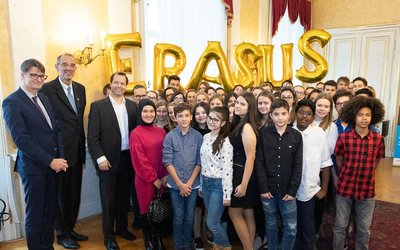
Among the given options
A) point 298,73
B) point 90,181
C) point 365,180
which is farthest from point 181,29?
point 365,180

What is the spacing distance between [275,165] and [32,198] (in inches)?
67.7

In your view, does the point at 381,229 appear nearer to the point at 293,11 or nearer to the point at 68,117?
the point at 68,117

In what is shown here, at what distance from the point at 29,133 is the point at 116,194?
943mm

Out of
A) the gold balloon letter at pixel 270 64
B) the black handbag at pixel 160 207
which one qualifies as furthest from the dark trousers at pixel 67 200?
the gold balloon letter at pixel 270 64

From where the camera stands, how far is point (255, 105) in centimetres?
212

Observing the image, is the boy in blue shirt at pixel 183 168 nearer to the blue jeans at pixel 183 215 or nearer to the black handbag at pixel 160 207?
the blue jeans at pixel 183 215

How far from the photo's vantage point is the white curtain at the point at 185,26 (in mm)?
4105

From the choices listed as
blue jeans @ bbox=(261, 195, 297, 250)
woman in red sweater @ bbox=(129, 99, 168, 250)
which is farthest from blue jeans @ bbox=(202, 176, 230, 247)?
woman in red sweater @ bbox=(129, 99, 168, 250)

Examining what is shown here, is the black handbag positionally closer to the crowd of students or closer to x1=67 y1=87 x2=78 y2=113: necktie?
the crowd of students

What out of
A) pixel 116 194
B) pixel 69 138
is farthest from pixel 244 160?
pixel 69 138

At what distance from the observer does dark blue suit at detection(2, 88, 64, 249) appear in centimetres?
203

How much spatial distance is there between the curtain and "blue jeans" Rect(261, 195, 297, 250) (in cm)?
497

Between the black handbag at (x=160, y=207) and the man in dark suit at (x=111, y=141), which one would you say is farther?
the man in dark suit at (x=111, y=141)

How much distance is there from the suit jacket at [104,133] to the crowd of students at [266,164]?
26cm
